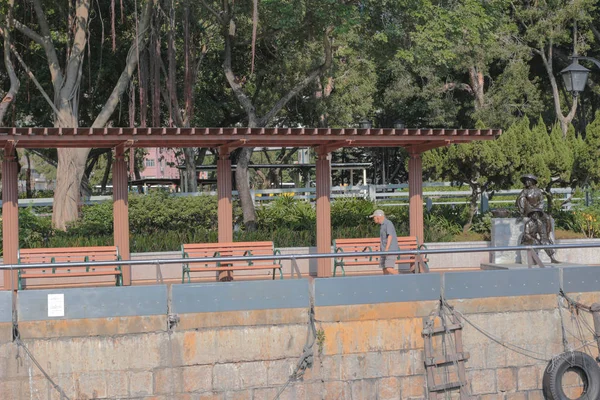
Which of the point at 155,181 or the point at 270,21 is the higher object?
the point at 270,21

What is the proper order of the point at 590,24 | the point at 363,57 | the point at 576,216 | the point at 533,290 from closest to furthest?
the point at 533,290 < the point at 576,216 < the point at 363,57 < the point at 590,24

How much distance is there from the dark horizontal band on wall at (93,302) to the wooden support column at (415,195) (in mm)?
7609

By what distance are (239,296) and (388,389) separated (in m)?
2.47

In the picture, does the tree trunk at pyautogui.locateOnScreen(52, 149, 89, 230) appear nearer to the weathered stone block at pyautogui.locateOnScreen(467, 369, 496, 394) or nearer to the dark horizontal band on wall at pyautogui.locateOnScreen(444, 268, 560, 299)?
the dark horizontal band on wall at pyautogui.locateOnScreen(444, 268, 560, 299)

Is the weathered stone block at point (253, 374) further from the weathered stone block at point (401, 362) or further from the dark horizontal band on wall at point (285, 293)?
the weathered stone block at point (401, 362)

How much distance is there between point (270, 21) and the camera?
2522 centimetres

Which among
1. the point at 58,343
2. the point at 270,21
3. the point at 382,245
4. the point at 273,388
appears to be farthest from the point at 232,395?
the point at 270,21

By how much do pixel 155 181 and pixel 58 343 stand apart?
36.0 metres

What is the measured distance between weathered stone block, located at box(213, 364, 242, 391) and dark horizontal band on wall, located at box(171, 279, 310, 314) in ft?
2.47

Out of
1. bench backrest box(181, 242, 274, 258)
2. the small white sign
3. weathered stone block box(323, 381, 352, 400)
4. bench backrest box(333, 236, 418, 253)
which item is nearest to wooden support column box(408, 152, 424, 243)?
bench backrest box(333, 236, 418, 253)

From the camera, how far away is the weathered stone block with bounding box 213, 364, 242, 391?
1182 centimetres

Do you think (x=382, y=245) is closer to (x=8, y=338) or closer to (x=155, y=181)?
(x=8, y=338)

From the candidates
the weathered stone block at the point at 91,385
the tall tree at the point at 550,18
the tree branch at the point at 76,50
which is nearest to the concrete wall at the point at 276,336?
the weathered stone block at the point at 91,385

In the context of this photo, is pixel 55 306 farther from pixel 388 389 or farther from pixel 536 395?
pixel 536 395
